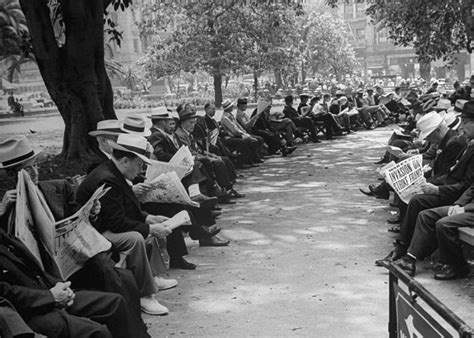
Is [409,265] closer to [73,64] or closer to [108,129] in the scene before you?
[108,129]

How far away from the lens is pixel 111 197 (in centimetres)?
535

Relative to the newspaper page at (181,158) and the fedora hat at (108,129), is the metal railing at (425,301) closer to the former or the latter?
the fedora hat at (108,129)

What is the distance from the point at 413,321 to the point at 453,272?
12.8 feet

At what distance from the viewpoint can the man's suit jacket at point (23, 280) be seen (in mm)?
3631

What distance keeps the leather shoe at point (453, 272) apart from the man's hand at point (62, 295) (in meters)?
3.54

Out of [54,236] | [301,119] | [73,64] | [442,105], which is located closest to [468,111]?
[54,236]

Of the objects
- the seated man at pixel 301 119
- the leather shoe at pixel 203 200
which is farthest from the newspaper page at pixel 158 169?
the seated man at pixel 301 119

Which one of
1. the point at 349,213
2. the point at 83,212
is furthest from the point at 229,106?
the point at 83,212

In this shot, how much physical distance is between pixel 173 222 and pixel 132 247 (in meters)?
0.53

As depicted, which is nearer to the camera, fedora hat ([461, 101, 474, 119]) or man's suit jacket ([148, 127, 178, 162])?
fedora hat ([461, 101, 474, 119])

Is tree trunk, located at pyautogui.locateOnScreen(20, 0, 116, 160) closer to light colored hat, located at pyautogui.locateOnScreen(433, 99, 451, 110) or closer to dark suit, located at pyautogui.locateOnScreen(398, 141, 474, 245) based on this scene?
light colored hat, located at pyautogui.locateOnScreen(433, 99, 451, 110)

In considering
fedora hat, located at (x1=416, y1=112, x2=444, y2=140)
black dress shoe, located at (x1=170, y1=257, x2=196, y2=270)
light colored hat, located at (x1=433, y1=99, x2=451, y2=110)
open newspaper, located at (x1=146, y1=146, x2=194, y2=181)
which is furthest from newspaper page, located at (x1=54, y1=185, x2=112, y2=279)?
light colored hat, located at (x1=433, y1=99, x2=451, y2=110)

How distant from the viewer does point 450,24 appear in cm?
1513

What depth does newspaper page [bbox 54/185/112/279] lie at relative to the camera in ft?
14.3
